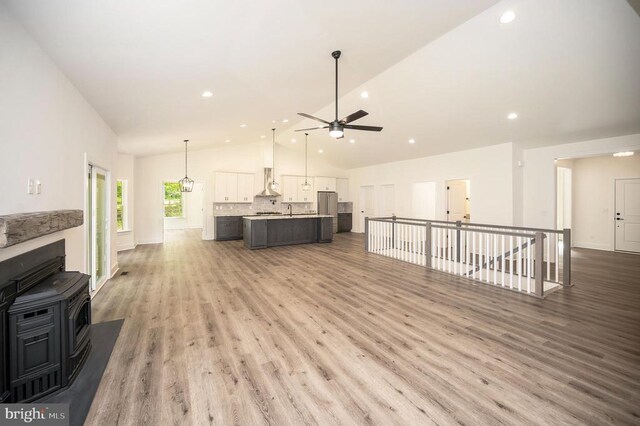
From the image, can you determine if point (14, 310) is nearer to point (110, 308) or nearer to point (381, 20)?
point (110, 308)

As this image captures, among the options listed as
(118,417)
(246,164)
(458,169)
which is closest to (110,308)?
(118,417)

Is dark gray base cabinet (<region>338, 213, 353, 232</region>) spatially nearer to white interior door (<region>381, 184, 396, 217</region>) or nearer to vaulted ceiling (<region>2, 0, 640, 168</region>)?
white interior door (<region>381, 184, 396, 217</region>)

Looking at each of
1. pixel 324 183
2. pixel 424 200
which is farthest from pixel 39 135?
pixel 424 200

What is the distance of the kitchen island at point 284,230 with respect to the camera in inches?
317

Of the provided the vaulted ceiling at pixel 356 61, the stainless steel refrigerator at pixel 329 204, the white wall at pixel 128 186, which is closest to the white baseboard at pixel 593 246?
the vaulted ceiling at pixel 356 61

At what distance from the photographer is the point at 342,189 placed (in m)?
12.5

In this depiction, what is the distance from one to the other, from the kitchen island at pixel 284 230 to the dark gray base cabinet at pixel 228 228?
4.69ft

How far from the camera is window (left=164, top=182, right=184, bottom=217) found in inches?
540

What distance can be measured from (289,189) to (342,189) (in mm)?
2593

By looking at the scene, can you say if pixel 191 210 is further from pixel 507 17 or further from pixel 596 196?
pixel 596 196

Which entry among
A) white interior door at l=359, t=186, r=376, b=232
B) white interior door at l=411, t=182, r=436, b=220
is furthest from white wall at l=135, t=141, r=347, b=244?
white interior door at l=411, t=182, r=436, b=220

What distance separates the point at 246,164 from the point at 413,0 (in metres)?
8.66

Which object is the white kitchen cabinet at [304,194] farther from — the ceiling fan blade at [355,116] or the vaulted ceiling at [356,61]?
the ceiling fan blade at [355,116]

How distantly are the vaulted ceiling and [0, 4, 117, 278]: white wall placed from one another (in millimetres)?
189
